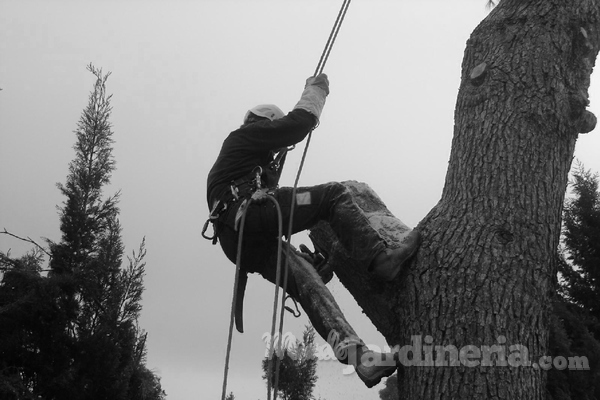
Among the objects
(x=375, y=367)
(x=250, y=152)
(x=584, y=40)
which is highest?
(x=584, y=40)

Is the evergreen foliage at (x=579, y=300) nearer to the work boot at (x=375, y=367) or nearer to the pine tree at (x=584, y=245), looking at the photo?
the pine tree at (x=584, y=245)

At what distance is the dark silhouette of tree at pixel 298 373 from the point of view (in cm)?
704

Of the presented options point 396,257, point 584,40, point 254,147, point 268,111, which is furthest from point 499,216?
point 268,111

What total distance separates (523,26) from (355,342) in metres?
2.09

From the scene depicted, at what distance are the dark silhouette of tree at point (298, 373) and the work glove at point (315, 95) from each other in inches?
139

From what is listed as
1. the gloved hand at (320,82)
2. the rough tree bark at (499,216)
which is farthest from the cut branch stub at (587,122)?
the gloved hand at (320,82)

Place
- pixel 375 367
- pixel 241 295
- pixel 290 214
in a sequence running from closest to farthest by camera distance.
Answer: pixel 375 367
pixel 290 214
pixel 241 295

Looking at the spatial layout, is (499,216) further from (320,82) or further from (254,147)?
(254,147)

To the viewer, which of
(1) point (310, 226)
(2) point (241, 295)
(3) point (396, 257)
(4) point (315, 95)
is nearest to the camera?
(3) point (396, 257)

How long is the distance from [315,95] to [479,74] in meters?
0.98

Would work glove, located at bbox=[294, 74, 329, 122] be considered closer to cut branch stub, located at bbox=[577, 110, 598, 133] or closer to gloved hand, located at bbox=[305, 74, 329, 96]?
gloved hand, located at bbox=[305, 74, 329, 96]

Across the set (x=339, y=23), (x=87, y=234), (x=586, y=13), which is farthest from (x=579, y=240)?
(x=87, y=234)

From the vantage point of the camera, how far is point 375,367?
344 cm

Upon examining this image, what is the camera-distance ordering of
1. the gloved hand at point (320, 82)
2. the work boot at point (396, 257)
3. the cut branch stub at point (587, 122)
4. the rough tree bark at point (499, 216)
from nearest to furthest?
the rough tree bark at point (499, 216)
the work boot at point (396, 257)
the cut branch stub at point (587, 122)
the gloved hand at point (320, 82)
